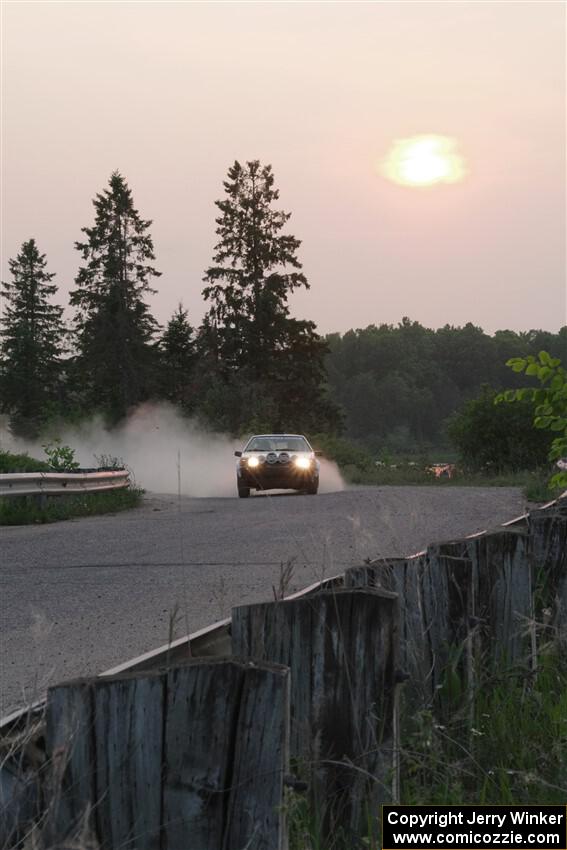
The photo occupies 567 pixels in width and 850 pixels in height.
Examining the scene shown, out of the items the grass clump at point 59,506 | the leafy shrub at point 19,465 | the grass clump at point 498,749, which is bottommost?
the grass clump at point 498,749

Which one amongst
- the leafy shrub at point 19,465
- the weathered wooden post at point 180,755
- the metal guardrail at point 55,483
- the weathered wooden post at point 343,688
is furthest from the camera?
the leafy shrub at point 19,465

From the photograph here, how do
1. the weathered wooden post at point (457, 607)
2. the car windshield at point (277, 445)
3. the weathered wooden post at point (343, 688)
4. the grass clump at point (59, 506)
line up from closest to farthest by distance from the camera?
the weathered wooden post at point (343, 688) → the weathered wooden post at point (457, 607) → the grass clump at point (59, 506) → the car windshield at point (277, 445)

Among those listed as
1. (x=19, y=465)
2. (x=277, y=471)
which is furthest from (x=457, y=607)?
(x=277, y=471)

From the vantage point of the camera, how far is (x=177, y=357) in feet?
254

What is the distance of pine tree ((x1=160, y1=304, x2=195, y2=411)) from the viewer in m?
75.7

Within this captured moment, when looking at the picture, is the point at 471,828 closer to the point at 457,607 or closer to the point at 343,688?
the point at 343,688

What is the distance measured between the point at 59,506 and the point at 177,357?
5886cm

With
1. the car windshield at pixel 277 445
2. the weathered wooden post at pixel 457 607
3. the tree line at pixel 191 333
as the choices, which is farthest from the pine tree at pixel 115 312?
the weathered wooden post at pixel 457 607

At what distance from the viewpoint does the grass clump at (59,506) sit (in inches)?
700

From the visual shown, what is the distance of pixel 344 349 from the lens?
186 meters

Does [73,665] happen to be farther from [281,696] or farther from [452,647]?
[281,696]

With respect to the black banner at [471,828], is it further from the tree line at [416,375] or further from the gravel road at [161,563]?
the tree line at [416,375]

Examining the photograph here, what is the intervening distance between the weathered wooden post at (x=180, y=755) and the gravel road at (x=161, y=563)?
0.30 metres

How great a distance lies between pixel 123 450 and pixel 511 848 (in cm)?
5572
